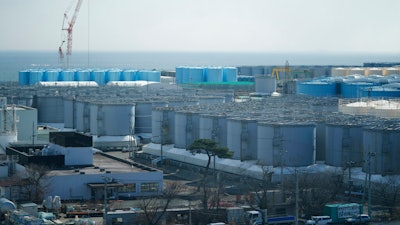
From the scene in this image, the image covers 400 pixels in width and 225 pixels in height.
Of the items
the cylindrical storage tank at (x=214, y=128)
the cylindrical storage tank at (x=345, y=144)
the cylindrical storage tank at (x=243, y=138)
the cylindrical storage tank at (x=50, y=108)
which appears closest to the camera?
the cylindrical storage tank at (x=345, y=144)

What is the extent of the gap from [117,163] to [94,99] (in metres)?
8.00

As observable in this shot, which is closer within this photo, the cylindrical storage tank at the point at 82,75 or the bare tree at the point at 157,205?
the bare tree at the point at 157,205

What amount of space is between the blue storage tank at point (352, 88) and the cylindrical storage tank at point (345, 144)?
906 centimetres

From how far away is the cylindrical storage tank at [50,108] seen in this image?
24844 millimetres

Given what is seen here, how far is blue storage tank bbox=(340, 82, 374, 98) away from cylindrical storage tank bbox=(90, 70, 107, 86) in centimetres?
1151

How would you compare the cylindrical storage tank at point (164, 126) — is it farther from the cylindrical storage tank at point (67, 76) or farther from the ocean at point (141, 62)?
the ocean at point (141, 62)

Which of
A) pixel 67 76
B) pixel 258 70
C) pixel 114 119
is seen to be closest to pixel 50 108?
pixel 114 119

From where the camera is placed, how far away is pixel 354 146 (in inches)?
607

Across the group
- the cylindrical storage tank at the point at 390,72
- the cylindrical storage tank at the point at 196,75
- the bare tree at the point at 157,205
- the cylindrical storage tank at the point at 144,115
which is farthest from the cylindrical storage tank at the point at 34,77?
the bare tree at the point at 157,205

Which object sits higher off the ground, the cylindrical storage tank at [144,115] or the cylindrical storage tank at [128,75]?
the cylindrical storage tank at [128,75]

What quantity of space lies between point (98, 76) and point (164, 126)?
1575cm

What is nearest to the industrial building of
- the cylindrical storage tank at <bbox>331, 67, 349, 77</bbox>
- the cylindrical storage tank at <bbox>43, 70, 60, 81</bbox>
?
the cylindrical storage tank at <bbox>43, 70, 60, 81</bbox>

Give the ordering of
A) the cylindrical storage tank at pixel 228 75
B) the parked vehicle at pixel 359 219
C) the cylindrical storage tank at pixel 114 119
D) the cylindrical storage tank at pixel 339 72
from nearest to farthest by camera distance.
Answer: the parked vehicle at pixel 359 219 → the cylindrical storage tank at pixel 114 119 → the cylindrical storage tank at pixel 228 75 → the cylindrical storage tank at pixel 339 72

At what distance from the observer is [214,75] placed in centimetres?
3338
